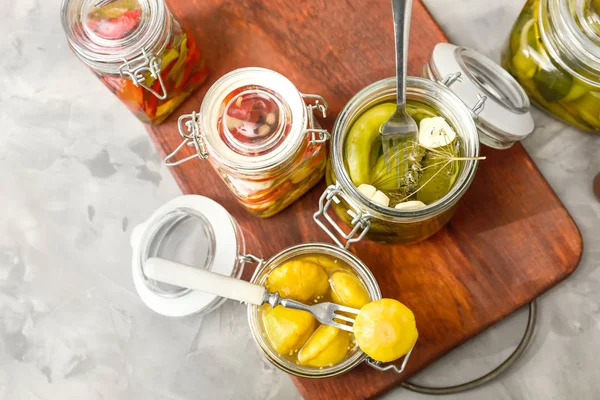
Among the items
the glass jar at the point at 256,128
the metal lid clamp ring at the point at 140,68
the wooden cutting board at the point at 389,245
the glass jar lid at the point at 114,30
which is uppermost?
the glass jar lid at the point at 114,30

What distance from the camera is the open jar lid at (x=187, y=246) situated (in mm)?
656

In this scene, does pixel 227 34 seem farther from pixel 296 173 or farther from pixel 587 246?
pixel 587 246

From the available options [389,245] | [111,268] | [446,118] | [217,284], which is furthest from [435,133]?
[111,268]

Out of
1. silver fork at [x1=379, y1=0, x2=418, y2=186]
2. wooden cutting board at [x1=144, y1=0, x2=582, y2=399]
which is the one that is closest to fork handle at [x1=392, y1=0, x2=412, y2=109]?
silver fork at [x1=379, y1=0, x2=418, y2=186]

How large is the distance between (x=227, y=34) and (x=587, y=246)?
555 mm

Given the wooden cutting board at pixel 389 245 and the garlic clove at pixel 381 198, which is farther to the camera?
the wooden cutting board at pixel 389 245

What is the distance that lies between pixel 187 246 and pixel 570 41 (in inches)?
20.2

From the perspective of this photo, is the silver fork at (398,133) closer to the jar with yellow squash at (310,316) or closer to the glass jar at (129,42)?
the jar with yellow squash at (310,316)

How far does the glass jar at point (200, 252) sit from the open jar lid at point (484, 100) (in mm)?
209

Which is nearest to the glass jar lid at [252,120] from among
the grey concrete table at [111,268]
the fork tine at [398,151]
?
the fork tine at [398,151]

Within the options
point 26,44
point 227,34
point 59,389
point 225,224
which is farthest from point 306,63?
point 59,389

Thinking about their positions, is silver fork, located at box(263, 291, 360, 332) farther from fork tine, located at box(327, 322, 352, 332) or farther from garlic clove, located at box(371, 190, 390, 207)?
garlic clove, located at box(371, 190, 390, 207)

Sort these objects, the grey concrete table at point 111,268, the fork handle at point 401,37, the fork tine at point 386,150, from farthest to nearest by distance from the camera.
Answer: the grey concrete table at point 111,268 < the fork tine at point 386,150 < the fork handle at point 401,37

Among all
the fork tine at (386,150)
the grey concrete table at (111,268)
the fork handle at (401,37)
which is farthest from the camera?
the grey concrete table at (111,268)
